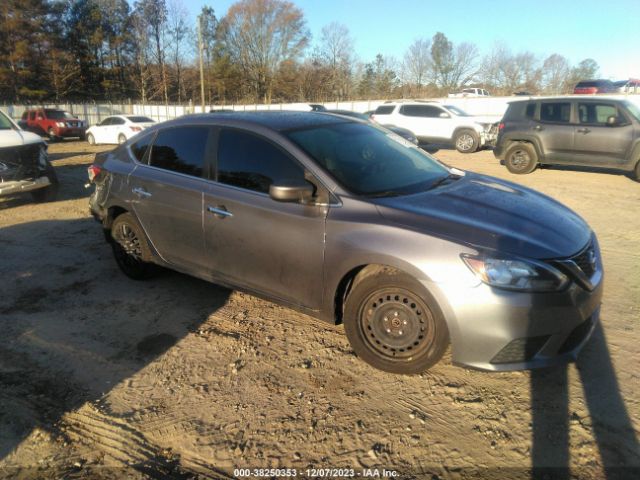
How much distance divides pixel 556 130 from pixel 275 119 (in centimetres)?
956

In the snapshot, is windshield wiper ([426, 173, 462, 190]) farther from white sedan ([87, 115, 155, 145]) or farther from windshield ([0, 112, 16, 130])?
white sedan ([87, 115, 155, 145])

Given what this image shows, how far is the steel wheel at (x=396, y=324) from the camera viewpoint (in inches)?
112

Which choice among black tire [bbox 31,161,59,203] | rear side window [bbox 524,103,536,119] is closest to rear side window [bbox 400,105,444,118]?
rear side window [bbox 524,103,536,119]

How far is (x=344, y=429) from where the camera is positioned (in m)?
2.56

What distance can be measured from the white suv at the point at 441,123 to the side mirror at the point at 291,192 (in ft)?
49.0

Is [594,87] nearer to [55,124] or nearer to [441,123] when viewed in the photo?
[441,123]

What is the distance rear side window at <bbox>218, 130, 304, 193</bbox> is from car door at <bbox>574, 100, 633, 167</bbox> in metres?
9.82

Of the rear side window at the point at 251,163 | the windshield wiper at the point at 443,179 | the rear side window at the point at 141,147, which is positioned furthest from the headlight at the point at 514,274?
the rear side window at the point at 141,147

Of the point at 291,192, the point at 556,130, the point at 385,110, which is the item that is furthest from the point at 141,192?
the point at 385,110

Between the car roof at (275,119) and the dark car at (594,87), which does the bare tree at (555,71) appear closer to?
the dark car at (594,87)

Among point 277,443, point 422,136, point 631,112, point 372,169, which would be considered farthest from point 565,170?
point 277,443

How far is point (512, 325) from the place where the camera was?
256 centimetres

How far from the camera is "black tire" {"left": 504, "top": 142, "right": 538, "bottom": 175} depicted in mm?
11336

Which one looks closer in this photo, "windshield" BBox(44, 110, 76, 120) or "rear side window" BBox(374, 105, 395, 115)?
"rear side window" BBox(374, 105, 395, 115)
